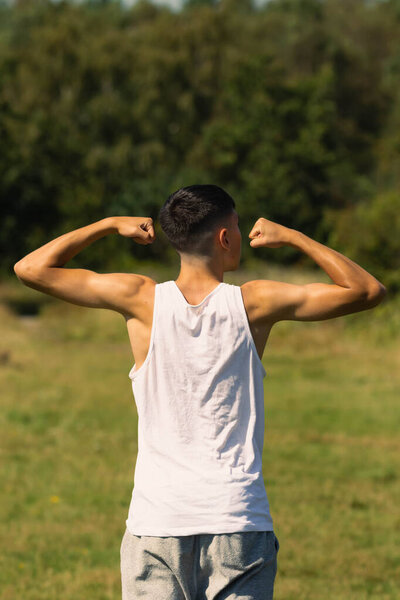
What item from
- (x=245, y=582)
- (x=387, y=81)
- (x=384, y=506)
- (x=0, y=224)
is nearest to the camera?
(x=245, y=582)

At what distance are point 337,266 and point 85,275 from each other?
81cm

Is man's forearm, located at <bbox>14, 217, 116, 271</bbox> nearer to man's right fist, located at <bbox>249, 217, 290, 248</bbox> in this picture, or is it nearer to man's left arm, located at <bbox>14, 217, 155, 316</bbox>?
man's left arm, located at <bbox>14, 217, 155, 316</bbox>

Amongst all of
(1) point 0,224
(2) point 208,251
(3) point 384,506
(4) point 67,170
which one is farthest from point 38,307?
(2) point 208,251

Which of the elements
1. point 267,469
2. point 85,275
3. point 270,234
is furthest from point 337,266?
point 267,469

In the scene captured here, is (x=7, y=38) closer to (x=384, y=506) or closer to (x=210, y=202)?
(x=384, y=506)

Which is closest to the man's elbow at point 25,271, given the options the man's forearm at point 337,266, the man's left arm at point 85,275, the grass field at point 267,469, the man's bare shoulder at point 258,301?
the man's left arm at point 85,275

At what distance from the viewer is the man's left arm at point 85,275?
2.86 meters

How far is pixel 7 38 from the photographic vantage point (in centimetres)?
5656

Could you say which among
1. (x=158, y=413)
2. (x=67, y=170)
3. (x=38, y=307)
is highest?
(x=67, y=170)

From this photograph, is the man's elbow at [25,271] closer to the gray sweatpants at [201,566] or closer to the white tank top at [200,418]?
the white tank top at [200,418]

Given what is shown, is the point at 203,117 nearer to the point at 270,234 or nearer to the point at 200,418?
the point at 270,234

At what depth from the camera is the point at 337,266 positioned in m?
2.87

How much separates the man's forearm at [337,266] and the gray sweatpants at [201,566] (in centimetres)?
81

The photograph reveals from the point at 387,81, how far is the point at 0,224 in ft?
86.2
